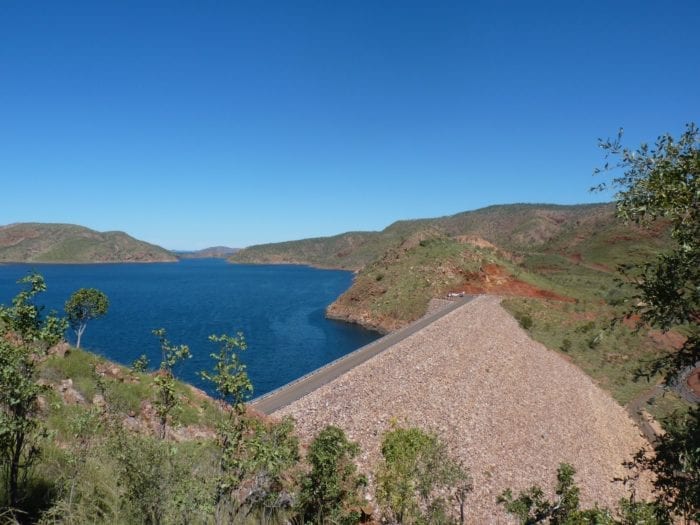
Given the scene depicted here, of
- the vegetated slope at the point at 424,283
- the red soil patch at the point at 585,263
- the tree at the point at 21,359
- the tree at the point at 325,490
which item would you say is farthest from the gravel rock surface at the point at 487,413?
the red soil patch at the point at 585,263

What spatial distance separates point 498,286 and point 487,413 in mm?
50116

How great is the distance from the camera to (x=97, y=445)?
9711mm

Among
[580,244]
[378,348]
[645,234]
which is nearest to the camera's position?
Answer: [378,348]

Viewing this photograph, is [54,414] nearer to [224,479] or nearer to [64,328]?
[64,328]

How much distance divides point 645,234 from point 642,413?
285 ft

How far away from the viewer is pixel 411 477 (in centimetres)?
1539

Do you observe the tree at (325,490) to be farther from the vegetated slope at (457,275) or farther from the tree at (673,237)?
the vegetated slope at (457,275)

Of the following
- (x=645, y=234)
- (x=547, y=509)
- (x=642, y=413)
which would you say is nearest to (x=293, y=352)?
(x=642, y=413)

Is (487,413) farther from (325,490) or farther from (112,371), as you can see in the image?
(112,371)

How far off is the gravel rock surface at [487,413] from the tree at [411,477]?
3.23 metres

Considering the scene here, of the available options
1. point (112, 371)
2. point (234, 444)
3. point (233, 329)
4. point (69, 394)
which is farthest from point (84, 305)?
point (234, 444)

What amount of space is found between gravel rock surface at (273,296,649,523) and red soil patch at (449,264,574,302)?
31.7 metres

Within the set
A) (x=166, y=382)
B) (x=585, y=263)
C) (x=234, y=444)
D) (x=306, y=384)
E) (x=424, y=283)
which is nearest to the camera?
(x=234, y=444)

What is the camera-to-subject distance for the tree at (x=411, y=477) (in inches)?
586
